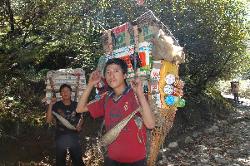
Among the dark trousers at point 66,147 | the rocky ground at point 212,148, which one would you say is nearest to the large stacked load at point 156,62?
the dark trousers at point 66,147

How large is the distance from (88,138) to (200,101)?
28.1 ft

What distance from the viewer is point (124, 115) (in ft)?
13.1

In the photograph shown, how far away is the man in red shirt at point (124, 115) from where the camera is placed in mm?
3941

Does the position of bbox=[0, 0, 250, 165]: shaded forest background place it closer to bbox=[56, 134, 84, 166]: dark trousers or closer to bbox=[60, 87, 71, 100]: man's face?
bbox=[56, 134, 84, 166]: dark trousers

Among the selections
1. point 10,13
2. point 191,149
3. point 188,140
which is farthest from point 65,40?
point 188,140

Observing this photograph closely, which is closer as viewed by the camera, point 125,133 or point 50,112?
point 125,133

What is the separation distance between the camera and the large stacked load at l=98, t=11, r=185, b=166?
4.72 meters

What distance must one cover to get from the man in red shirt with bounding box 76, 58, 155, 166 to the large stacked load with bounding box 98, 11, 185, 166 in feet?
1.99

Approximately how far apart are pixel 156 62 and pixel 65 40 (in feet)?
18.2

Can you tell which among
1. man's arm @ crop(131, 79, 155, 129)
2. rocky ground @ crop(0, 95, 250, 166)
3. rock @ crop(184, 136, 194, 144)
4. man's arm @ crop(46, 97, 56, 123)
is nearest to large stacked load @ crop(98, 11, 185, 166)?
man's arm @ crop(131, 79, 155, 129)

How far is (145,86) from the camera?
15.8ft

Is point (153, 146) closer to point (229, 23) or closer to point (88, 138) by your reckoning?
point (88, 138)

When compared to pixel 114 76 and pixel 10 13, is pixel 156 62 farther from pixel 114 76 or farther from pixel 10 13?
pixel 10 13

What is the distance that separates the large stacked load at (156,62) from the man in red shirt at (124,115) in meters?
0.61
